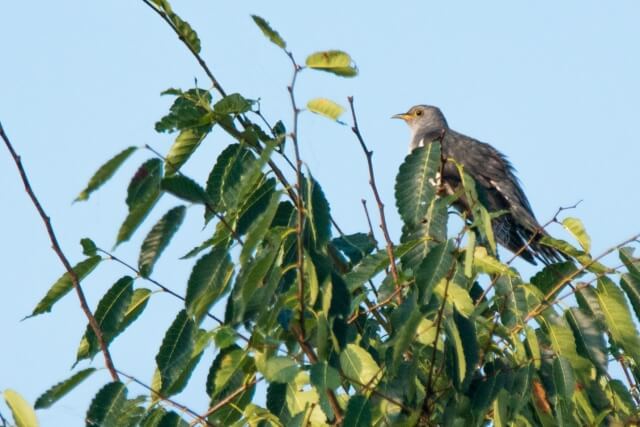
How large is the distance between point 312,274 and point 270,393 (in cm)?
62

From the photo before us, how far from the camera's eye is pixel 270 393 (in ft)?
12.0

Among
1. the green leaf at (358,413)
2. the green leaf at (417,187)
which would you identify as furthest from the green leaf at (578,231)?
the green leaf at (358,413)

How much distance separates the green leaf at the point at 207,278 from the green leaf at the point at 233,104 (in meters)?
0.50

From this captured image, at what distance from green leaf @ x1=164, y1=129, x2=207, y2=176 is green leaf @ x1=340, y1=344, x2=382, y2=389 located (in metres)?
0.82

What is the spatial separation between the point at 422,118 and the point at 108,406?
1069 cm

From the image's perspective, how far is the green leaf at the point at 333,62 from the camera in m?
3.23

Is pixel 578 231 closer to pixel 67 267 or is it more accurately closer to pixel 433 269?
pixel 433 269

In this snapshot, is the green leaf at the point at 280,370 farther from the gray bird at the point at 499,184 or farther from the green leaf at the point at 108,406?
the gray bird at the point at 499,184

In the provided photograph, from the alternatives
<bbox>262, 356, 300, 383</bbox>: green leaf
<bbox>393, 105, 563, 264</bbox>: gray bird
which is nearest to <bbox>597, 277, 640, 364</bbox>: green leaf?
<bbox>262, 356, 300, 383</bbox>: green leaf

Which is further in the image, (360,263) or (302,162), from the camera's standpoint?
(360,263)

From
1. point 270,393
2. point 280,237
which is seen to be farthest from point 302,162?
point 270,393

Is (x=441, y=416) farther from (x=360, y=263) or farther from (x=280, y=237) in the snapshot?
(x=280, y=237)

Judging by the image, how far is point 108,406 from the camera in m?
3.64

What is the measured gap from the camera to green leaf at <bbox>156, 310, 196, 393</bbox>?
12.3ft
